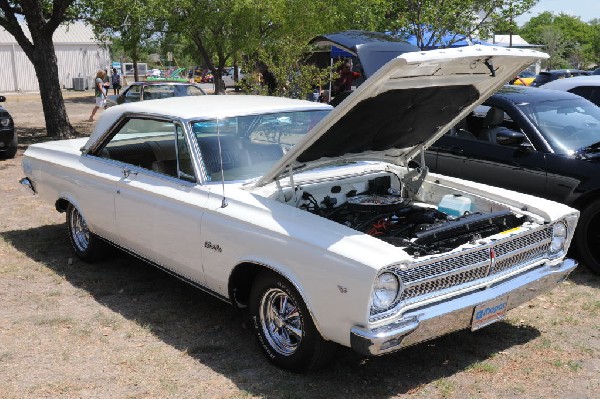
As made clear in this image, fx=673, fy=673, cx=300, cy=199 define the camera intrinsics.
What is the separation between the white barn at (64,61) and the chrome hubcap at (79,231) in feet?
111

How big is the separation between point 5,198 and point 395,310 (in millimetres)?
7438

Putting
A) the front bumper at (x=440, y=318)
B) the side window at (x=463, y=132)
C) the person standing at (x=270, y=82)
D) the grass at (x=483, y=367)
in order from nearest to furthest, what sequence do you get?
1. the front bumper at (x=440, y=318)
2. the grass at (x=483, y=367)
3. the side window at (x=463, y=132)
4. the person standing at (x=270, y=82)

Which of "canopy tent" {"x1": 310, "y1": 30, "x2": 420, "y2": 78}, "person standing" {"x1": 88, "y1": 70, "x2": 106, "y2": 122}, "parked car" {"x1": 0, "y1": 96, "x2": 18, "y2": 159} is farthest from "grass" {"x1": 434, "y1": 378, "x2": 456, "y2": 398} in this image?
"person standing" {"x1": 88, "y1": 70, "x2": 106, "y2": 122}

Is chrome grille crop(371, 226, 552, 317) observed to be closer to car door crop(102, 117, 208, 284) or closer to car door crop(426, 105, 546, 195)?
car door crop(102, 117, 208, 284)

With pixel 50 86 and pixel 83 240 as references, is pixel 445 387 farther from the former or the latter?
pixel 50 86

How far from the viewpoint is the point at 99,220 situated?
595 cm

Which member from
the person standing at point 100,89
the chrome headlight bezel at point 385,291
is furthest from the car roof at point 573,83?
the person standing at point 100,89

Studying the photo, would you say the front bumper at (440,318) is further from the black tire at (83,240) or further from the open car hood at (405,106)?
the black tire at (83,240)

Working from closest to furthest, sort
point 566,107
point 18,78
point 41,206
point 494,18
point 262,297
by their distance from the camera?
point 262,297, point 566,107, point 41,206, point 494,18, point 18,78

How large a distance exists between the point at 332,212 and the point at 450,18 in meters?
15.8

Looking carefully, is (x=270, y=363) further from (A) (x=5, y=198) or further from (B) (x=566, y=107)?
(A) (x=5, y=198)

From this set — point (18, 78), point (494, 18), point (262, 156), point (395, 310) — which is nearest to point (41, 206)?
point (262, 156)

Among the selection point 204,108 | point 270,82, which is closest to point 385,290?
point 204,108

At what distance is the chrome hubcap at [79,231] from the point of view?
6547 mm
